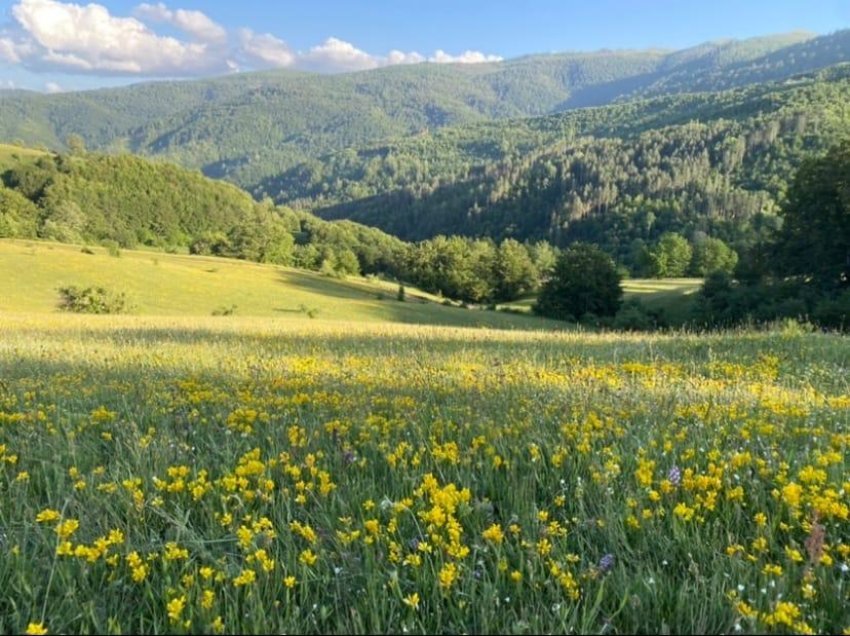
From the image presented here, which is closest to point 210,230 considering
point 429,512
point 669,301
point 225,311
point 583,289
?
point 583,289

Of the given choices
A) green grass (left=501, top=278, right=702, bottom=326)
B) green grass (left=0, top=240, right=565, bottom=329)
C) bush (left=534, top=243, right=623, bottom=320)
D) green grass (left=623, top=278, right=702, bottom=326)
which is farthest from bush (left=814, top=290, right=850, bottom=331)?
bush (left=534, top=243, right=623, bottom=320)

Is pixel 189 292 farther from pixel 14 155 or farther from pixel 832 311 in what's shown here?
pixel 14 155

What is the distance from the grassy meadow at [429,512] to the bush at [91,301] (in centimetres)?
4934

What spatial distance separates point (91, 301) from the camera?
162 ft

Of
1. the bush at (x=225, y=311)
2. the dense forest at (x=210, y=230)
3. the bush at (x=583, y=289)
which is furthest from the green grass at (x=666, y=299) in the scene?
the bush at (x=225, y=311)

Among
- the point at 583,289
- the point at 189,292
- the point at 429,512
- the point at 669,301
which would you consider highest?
the point at 429,512

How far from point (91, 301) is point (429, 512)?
54.5 metres

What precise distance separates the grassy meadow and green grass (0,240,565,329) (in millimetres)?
46100

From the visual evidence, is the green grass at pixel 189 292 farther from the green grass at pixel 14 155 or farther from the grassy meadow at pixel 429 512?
the green grass at pixel 14 155

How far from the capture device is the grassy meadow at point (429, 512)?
2066 mm

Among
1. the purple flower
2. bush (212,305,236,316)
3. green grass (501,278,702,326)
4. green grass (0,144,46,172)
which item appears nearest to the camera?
the purple flower

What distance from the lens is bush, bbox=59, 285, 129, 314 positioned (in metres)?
48.8

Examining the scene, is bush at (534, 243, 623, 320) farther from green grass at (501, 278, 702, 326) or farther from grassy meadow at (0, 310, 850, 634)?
grassy meadow at (0, 310, 850, 634)

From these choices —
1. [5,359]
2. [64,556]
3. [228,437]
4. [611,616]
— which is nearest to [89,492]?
[64,556]
